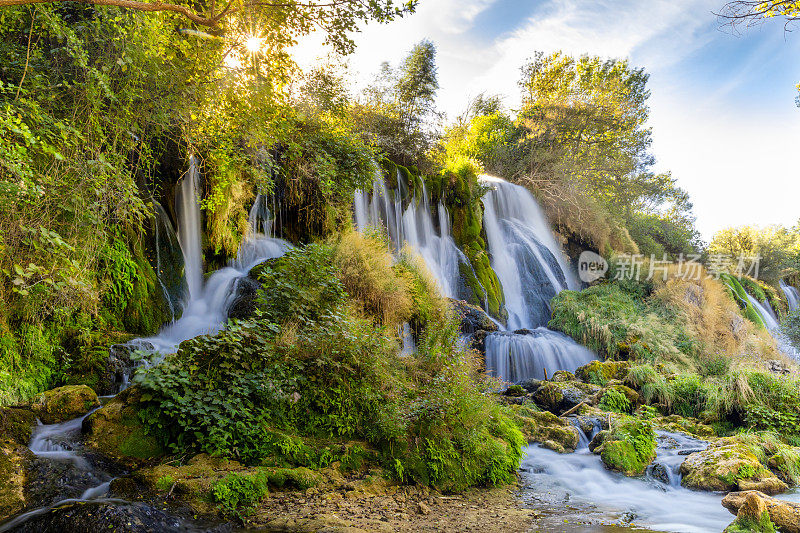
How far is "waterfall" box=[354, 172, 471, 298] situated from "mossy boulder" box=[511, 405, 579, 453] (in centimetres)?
520

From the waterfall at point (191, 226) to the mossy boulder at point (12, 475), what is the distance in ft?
15.0

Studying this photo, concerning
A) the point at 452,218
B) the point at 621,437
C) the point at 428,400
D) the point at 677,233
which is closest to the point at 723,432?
the point at 621,437

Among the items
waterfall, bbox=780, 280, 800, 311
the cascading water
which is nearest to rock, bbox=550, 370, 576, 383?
the cascading water

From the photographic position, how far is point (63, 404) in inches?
171

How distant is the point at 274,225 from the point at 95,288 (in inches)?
188

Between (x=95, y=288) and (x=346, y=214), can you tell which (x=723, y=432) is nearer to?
(x=346, y=214)

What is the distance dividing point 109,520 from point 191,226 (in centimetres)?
660

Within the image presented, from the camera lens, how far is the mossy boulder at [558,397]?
26.4 feet

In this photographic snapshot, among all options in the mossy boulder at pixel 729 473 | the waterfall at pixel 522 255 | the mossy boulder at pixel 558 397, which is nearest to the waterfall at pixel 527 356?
the mossy boulder at pixel 558 397

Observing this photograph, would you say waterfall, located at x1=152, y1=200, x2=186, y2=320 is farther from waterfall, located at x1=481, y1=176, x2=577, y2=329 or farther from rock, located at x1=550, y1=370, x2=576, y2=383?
waterfall, located at x1=481, y1=176, x2=577, y2=329

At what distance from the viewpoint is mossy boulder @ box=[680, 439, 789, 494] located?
4926 millimetres

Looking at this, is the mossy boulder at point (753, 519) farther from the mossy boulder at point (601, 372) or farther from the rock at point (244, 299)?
the mossy boulder at point (601, 372)

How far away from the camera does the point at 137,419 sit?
13.3 feet

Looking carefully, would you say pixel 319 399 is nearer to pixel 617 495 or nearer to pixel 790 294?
pixel 617 495
